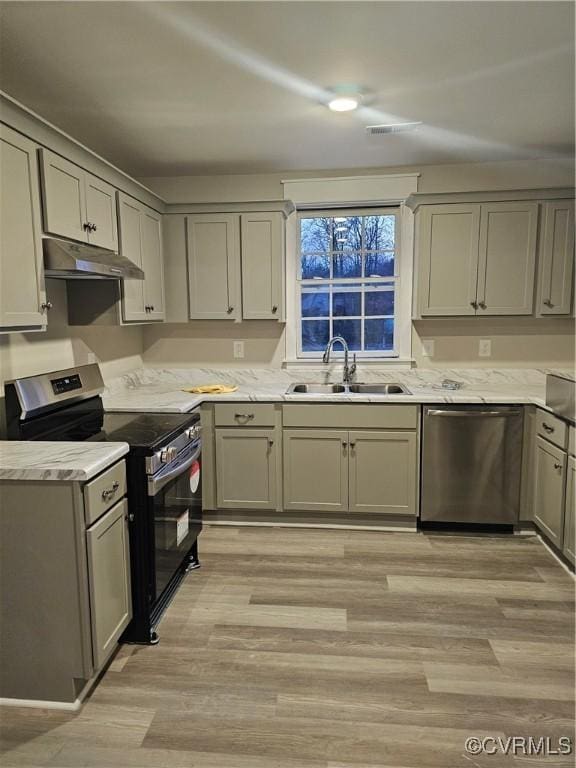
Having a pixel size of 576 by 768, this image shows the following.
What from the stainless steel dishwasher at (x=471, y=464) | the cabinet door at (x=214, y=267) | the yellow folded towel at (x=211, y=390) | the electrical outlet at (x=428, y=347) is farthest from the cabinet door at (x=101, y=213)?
the electrical outlet at (x=428, y=347)

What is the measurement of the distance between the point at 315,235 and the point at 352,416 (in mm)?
1510

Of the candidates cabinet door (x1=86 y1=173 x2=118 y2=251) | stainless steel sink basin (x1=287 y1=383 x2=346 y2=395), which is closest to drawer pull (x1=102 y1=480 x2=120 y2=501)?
cabinet door (x1=86 y1=173 x2=118 y2=251)

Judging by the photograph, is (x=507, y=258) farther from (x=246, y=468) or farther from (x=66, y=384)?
(x=66, y=384)

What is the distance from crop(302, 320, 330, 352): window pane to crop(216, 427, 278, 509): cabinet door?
93 cm

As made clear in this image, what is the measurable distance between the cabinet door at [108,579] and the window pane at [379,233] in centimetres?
267

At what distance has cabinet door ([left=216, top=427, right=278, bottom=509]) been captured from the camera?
10.6 feet

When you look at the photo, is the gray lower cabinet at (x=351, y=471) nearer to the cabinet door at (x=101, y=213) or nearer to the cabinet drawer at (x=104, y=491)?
the cabinet drawer at (x=104, y=491)

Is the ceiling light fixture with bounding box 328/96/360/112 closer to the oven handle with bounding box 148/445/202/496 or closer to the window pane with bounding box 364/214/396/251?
the window pane with bounding box 364/214/396/251

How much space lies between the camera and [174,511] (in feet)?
7.70

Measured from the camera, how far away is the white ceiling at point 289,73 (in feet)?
5.75

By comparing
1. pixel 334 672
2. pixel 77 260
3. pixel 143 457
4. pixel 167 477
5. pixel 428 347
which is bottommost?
pixel 334 672

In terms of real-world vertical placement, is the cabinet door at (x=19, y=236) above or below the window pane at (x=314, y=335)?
above

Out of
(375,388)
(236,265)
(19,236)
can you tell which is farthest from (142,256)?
(375,388)

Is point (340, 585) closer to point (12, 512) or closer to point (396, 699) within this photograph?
point (396, 699)
